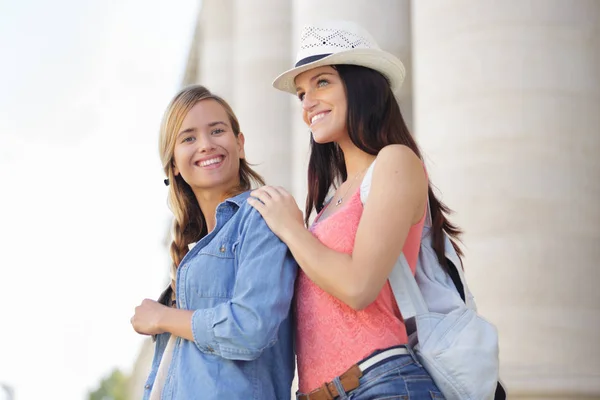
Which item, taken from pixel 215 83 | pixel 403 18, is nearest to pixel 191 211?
pixel 403 18

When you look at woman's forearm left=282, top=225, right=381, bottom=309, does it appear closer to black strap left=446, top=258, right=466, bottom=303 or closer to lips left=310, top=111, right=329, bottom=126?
black strap left=446, top=258, right=466, bottom=303

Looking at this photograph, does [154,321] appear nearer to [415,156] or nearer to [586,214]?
[415,156]

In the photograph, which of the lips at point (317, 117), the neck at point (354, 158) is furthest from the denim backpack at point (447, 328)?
the lips at point (317, 117)

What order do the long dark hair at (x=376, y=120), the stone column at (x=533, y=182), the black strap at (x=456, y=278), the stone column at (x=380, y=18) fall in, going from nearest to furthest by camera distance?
the black strap at (x=456, y=278), the long dark hair at (x=376, y=120), the stone column at (x=533, y=182), the stone column at (x=380, y=18)

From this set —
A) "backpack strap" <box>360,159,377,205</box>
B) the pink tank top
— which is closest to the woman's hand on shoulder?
the pink tank top

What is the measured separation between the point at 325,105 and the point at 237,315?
869mm

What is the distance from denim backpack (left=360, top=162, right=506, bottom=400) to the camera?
321cm

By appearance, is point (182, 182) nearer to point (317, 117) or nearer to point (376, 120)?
point (317, 117)

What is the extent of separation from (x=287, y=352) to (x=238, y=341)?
0.29m

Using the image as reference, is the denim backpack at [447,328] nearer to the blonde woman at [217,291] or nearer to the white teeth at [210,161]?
the blonde woman at [217,291]

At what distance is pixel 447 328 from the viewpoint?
3.28 m

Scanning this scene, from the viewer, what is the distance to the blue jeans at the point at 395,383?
314 cm

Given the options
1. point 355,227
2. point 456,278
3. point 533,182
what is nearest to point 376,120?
point 355,227

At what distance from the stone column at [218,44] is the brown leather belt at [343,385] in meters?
7.54
